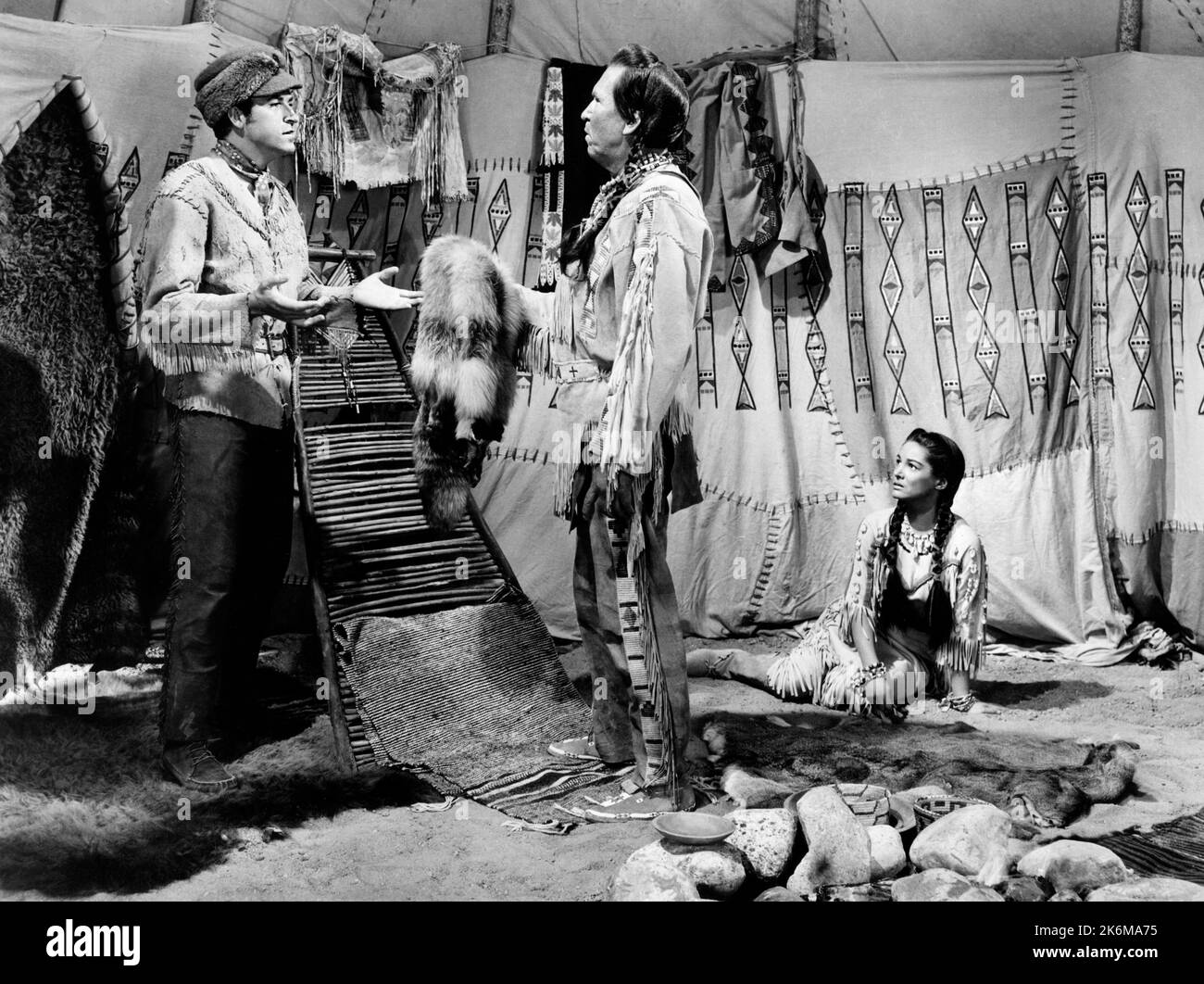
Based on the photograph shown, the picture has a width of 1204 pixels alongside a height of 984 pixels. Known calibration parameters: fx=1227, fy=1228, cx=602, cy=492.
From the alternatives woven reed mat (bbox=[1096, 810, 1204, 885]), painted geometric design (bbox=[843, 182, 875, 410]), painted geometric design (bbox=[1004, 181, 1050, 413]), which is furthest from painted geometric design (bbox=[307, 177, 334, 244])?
woven reed mat (bbox=[1096, 810, 1204, 885])

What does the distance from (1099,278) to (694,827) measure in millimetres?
2872

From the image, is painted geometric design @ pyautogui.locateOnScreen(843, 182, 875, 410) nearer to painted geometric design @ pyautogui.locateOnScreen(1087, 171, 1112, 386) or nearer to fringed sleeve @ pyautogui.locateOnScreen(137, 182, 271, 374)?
painted geometric design @ pyautogui.locateOnScreen(1087, 171, 1112, 386)

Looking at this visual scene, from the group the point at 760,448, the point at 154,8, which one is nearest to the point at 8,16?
the point at 154,8

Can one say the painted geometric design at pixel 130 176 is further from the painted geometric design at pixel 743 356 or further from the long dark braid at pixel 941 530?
the long dark braid at pixel 941 530

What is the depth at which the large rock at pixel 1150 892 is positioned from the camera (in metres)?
2.35

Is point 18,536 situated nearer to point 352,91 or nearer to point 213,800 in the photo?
point 213,800

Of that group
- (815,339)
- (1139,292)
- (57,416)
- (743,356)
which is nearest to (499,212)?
(743,356)

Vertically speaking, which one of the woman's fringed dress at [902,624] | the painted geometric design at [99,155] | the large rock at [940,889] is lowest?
the large rock at [940,889]

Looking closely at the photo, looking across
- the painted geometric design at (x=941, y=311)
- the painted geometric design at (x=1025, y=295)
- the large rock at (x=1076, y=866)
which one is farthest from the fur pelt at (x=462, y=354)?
the painted geometric design at (x=1025, y=295)

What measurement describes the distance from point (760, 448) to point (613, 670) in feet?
5.30

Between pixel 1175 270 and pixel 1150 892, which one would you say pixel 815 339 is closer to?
pixel 1175 270

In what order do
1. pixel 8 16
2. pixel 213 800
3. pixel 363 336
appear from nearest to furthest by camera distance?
pixel 213 800, pixel 8 16, pixel 363 336

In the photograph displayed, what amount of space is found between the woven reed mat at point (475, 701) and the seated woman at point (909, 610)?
94cm
